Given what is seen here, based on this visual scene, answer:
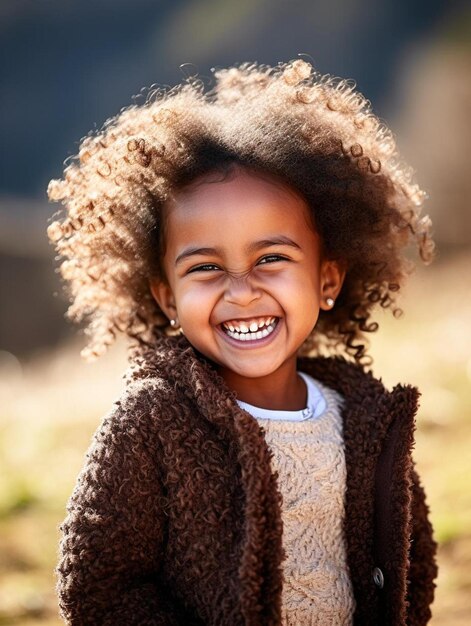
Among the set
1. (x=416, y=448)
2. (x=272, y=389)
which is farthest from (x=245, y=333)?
(x=416, y=448)

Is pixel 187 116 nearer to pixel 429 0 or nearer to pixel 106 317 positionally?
pixel 106 317

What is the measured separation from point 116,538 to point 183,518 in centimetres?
16

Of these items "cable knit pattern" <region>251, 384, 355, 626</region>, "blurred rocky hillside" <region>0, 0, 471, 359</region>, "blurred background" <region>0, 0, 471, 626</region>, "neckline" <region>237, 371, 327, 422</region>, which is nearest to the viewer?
"cable knit pattern" <region>251, 384, 355, 626</region>

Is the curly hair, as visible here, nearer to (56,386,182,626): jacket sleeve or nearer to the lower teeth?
the lower teeth

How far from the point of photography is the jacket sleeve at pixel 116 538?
6.43 feet

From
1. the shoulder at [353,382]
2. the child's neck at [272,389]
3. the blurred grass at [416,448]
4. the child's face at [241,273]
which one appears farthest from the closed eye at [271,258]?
the blurred grass at [416,448]

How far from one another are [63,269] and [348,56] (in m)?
10.5

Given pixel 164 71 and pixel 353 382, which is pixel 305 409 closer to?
pixel 353 382

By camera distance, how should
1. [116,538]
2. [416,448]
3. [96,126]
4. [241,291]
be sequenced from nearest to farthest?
[116,538], [241,291], [416,448], [96,126]

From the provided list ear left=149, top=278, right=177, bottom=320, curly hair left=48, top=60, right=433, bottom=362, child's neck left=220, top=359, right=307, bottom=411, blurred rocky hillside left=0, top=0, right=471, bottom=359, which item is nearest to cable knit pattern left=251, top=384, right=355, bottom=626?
child's neck left=220, top=359, right=307, bottom=411

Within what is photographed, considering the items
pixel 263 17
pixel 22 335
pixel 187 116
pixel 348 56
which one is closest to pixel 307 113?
pixel 187 116

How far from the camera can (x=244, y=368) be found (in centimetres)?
221

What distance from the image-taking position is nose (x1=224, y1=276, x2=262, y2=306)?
2166 mm

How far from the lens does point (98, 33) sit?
14258 millimetres
